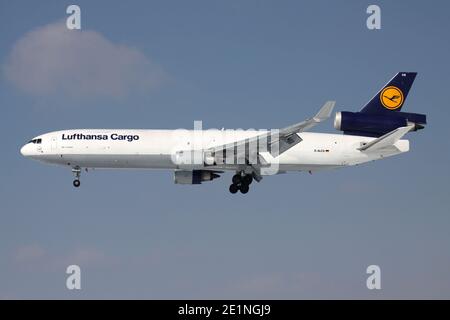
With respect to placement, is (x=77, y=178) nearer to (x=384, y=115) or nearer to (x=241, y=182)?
(x=241, y=182)

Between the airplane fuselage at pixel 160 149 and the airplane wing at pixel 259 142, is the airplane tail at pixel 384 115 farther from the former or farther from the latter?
the airplane wing at pixel 259 142

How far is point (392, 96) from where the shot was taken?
223 feet

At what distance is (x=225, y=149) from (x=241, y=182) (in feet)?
10.9

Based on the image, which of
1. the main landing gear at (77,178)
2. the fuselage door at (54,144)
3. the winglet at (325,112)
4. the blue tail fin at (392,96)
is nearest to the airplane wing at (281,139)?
the winglet at (325,112)

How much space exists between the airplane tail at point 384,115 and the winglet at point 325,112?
10233 millimetres

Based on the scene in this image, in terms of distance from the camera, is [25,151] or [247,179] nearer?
[247,179]

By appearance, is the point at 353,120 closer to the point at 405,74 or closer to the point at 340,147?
the point at 340,147

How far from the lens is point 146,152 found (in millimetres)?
63938

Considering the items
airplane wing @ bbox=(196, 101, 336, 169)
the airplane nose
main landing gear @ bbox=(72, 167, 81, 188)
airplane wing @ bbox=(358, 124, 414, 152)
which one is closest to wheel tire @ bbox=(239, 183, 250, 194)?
airplane wing @ bbox=(196, 101, 336, 169)

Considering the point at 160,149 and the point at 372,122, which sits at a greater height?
the point at 372,122

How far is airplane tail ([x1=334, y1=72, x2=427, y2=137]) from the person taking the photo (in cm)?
6519

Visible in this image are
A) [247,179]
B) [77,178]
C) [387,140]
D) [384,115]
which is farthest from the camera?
[384,115]

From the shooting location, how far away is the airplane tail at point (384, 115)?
6519 centimetres

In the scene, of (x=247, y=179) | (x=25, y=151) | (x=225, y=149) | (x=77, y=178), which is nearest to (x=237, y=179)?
(x=247, y=179)
